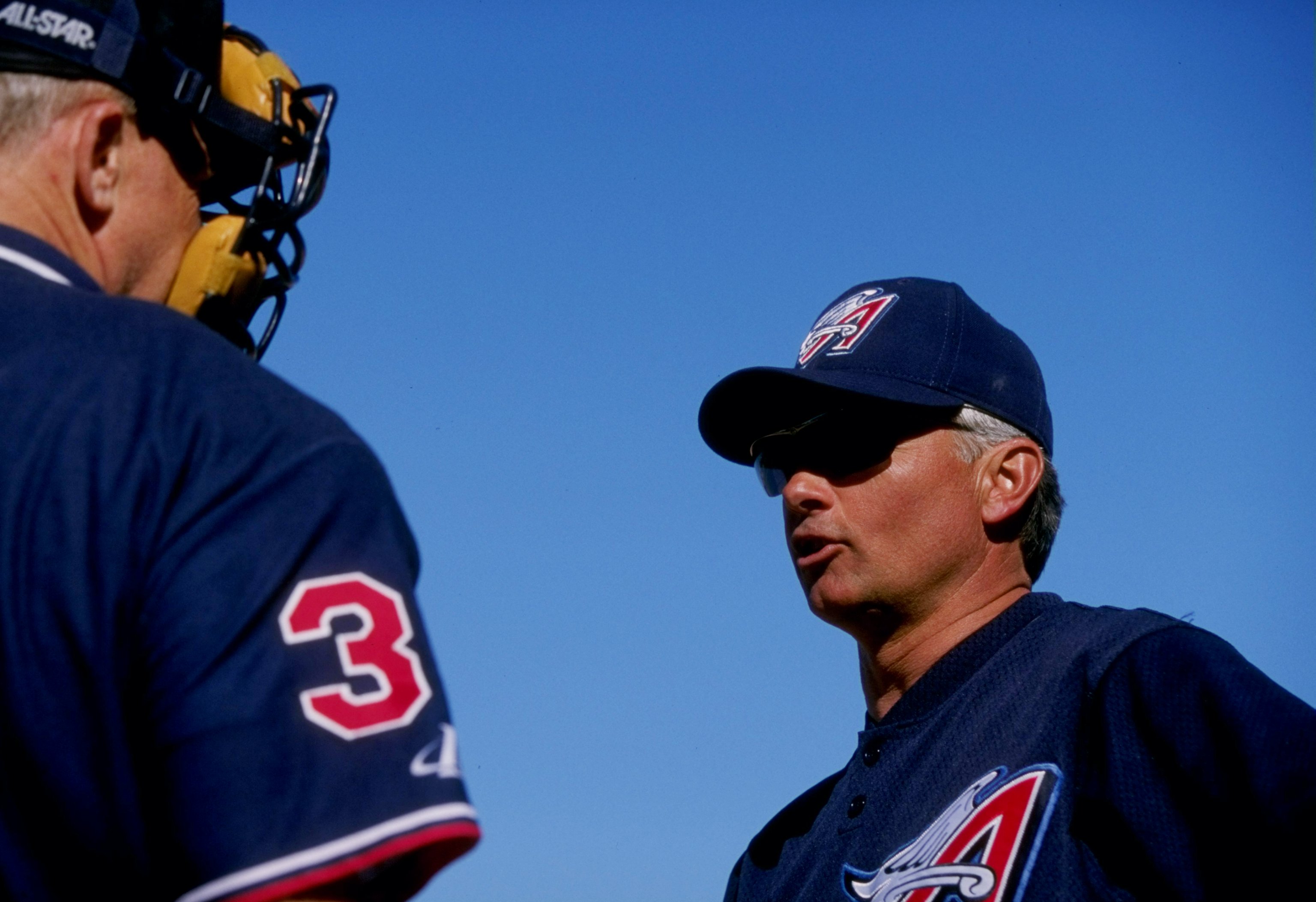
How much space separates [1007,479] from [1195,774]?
118 centimetres

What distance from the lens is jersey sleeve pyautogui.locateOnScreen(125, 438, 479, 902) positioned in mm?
1242

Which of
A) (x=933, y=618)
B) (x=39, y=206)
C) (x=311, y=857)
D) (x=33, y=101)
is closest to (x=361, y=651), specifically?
(x=311, y=857)

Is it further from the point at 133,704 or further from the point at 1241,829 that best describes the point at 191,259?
the point at 1241,829

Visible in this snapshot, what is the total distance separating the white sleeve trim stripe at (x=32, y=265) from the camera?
153 cm

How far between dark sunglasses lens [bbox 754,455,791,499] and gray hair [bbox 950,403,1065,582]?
454 millimetres

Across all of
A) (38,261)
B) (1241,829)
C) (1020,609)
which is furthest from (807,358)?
(38,261)

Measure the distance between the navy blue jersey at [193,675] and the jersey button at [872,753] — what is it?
1963 mm

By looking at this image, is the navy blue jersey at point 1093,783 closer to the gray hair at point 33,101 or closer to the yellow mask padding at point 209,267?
the yellow mask padding at point 209,267

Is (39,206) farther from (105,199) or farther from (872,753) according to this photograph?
(872,753)

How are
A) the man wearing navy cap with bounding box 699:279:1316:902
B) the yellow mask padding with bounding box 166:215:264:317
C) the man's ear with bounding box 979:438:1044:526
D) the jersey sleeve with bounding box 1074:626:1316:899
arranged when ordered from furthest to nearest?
the man's ear with bounding box 979:438:1044:526 → the man wearing navy cap with bounding box 699:279:1316:902 → the jersey sleeve with bounding box 1074:626:1316:899 → the yellow mask padding with bounding box 166:215:264:317

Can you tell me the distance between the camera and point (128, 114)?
1729mm

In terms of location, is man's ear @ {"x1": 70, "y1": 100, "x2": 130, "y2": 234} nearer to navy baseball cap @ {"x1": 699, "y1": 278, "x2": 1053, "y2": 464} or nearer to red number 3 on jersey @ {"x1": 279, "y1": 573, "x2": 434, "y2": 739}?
red number 3 on jersey @ {"x1": 279, "y1": 573, "x2": 434, "y2": 739}

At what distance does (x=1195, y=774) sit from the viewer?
7.68 feet

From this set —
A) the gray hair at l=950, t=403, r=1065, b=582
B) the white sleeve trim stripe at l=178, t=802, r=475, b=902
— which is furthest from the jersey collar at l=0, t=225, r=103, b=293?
the gray hair at l=950, t=403, r=1065, b=582
